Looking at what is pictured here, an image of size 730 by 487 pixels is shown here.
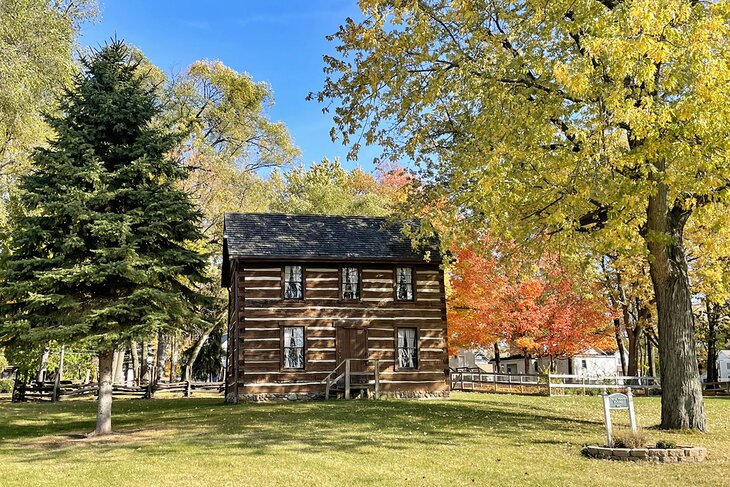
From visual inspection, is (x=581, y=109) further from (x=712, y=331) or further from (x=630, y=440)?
(x=712, y=331)

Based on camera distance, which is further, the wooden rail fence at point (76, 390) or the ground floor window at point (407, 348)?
the wooden rail fence at point (76, 390)

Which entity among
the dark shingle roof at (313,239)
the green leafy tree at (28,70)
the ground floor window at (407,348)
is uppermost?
the green leafy tree at (28,70)

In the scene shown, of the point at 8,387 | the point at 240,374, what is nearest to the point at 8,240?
the point at 240,374

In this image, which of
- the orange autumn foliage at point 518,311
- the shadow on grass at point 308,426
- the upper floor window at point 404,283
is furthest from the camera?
the orange autumn foliage at point 518,311

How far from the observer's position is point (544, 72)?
13680 mm

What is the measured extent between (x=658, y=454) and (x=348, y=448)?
5885mm

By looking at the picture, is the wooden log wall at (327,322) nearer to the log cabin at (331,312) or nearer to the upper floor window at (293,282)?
the log cabin at (331,312)

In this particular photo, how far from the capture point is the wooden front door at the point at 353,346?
25281 millimetres

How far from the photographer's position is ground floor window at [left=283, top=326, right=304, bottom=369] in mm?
24841

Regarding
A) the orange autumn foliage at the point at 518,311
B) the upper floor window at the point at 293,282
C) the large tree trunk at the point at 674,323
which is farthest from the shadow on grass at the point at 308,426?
the orange autumn foliage at the point at 518,311

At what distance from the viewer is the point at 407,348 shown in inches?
1029

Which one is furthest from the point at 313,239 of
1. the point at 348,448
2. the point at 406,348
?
the point at 348,448

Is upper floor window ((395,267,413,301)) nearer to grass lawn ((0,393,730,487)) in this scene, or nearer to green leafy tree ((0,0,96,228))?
grass lawn ((0,393,730,487))

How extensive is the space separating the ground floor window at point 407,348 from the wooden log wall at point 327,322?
0.22 m
